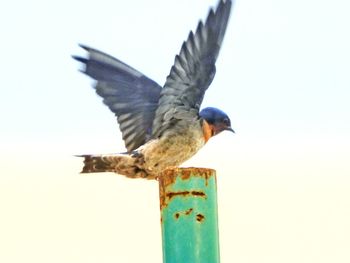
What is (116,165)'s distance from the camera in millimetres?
7055

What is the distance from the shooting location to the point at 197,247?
344 centimetres

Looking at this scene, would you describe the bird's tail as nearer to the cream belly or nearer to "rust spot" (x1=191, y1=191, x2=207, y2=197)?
the cream belly

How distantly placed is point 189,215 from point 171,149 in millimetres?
3679

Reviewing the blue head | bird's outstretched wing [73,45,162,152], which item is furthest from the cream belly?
bird's outstretched wing [73,45,162,152]

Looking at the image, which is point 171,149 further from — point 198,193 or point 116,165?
point 198,193

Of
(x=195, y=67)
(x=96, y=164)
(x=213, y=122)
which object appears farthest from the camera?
(x=213, y=122)

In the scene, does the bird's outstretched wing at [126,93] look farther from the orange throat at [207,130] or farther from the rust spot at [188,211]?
the rust spot at [188,211]

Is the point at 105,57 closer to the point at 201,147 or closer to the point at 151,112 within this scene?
the point at 151,112

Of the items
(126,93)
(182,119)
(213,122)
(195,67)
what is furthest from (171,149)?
(126,93)

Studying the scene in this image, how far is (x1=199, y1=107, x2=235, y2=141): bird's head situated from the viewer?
7383 millimetres

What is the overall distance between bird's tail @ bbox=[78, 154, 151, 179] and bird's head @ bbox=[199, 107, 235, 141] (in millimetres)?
631

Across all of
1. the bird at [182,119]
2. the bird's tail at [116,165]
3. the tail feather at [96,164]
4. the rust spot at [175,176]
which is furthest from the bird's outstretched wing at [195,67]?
the rust spot at [175,176]

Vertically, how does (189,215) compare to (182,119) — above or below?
below

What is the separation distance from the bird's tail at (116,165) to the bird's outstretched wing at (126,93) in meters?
0.50
